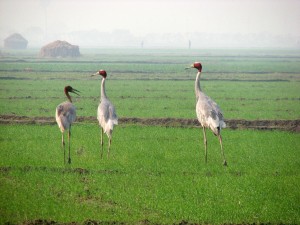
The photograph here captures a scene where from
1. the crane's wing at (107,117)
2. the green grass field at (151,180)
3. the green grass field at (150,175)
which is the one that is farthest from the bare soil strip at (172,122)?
the crane's wing at (107,117)

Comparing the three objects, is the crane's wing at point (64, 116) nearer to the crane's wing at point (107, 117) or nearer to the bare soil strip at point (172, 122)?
the crane's wing at point (107, 117)

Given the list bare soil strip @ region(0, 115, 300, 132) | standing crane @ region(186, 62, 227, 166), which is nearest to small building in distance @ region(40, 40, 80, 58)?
bare soil strip @ region(0, 115, 300, 132)

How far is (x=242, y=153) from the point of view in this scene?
56.2ft

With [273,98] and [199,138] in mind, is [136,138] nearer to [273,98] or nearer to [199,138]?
[199,138]

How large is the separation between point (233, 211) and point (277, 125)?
13314 millimetres

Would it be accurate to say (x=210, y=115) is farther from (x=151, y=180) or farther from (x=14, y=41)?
(x=14, y=41)

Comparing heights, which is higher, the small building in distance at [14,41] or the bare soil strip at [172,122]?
the small building in distance at [14,41]

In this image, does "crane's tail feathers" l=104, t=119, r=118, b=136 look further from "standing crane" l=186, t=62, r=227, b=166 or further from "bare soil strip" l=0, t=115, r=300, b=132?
"bare soil strip" l=0, t=115, r=300, b=132

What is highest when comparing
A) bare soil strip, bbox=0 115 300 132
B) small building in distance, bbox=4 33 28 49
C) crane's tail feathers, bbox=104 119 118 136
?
small building in distance, bbox=4 33 28 49

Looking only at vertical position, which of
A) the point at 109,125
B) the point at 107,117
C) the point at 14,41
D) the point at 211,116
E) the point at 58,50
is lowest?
the point at 109,125

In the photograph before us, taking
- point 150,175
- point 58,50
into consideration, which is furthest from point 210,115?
point 58,50

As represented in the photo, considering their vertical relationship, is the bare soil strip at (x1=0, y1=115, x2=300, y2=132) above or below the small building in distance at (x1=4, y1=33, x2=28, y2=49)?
below

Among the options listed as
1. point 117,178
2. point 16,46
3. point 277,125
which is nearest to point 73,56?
point 16,46

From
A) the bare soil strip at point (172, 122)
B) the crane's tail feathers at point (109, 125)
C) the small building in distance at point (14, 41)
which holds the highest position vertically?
the small building in distance at point (14, 41)
